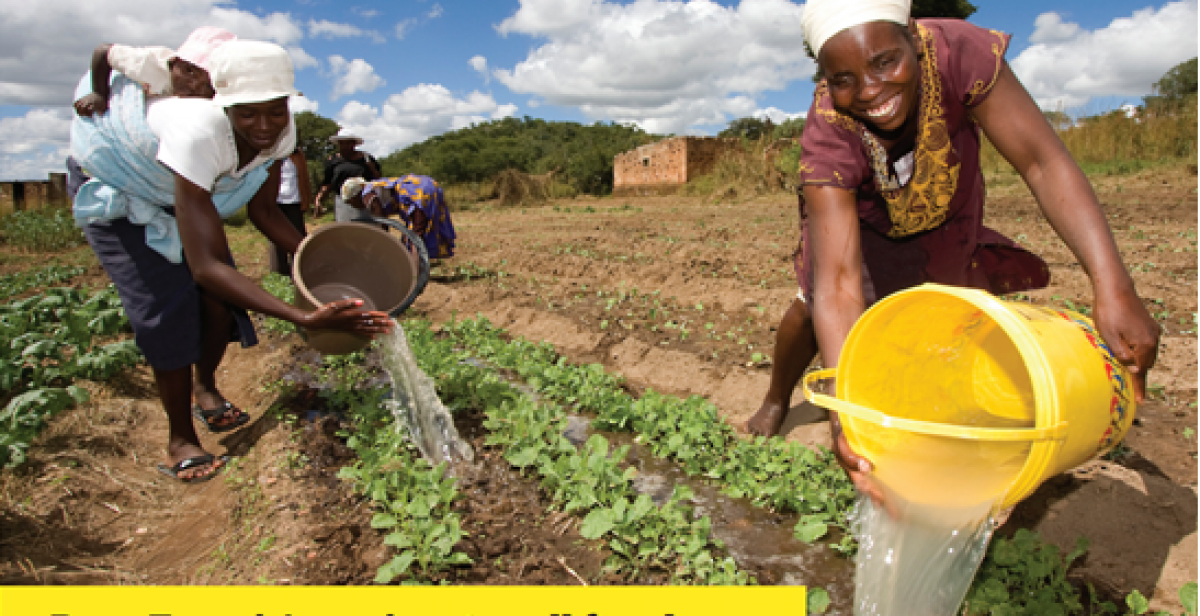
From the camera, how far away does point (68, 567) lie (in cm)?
222

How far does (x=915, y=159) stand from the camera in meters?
1.83

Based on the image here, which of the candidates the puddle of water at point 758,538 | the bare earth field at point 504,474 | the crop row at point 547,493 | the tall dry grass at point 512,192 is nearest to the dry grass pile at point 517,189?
the tall dry grass at point 512,192

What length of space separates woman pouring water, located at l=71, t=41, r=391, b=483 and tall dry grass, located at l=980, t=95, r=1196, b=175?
12726mm

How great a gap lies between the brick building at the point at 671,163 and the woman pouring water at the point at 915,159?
17.6 metres

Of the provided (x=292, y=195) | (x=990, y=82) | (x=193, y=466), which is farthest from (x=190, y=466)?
(x=292, y=195)

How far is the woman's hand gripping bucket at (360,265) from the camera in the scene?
8.98 feet

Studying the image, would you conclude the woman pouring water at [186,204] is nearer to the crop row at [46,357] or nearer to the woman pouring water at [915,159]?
the crop row at [46,357]

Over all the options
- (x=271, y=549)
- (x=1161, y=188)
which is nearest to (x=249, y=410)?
(x=271, y=549)

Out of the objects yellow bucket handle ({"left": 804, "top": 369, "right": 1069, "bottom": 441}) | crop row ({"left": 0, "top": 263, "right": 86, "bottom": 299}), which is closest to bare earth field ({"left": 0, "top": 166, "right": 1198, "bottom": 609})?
yellow bucket handle ({"left": 804, "top": 369, "right": 1069, "bottom": 441})

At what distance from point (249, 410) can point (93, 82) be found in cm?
174

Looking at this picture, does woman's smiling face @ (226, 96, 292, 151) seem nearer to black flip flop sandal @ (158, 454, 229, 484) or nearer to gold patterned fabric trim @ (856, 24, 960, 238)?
black flip flop sandal @ (158, 454, 229, 484)

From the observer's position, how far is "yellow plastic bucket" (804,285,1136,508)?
4.11 feet

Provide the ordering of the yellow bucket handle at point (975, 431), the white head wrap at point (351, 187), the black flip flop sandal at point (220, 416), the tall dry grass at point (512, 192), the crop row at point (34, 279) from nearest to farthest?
the yellow bucket handle at point (975, 431)
the black flip flop sandal at point (220, 416)
the white head wrap at point (351, 187)
the crop row at point (34, 279)
the tall dry grass at point (512, 192)

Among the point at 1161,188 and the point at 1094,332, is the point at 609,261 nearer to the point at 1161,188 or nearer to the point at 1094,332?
the point at 1094,332
